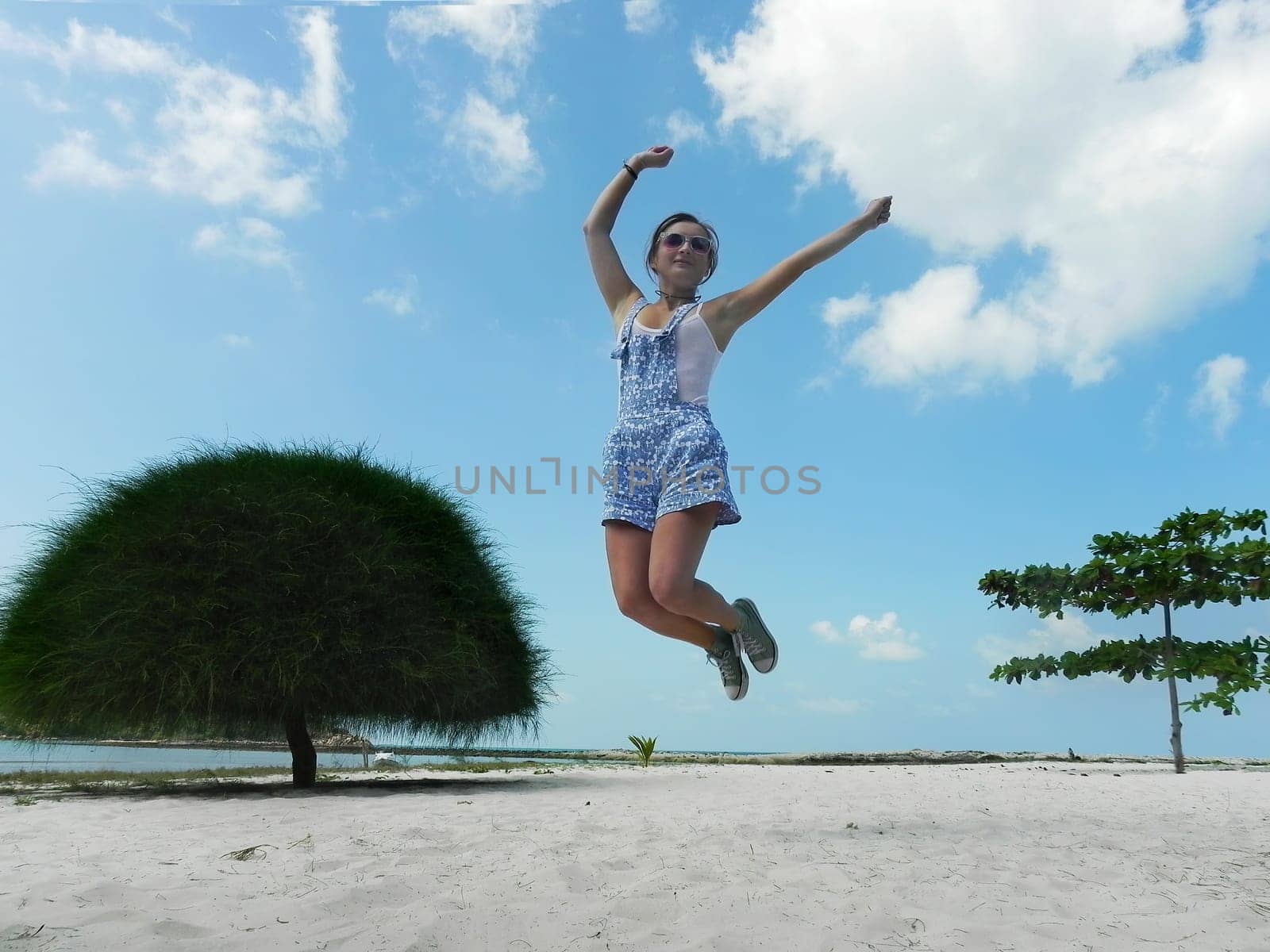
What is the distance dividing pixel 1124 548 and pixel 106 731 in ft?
39.5

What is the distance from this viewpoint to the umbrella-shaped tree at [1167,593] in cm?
1133

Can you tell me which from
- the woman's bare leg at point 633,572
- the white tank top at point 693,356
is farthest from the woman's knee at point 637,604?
the white tank top at point 693,356

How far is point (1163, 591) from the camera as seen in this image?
11.8m

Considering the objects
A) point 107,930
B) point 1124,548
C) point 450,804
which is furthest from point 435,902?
point 1124,548

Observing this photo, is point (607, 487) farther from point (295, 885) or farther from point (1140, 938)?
point (1140, 938)

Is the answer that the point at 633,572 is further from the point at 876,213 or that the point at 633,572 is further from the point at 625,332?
the point at 876,213

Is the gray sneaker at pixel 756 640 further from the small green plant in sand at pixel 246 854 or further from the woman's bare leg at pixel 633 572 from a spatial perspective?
the small green plant in sand at pixel 246 854

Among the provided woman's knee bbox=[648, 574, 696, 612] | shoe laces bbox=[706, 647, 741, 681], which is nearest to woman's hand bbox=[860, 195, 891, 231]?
woman's knee bbox=[648, 574, 696, 612]

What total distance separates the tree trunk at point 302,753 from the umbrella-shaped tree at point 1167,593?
8.79 metres

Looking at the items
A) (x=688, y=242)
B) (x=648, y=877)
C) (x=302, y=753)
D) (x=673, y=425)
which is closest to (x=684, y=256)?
(x=688, y=242)

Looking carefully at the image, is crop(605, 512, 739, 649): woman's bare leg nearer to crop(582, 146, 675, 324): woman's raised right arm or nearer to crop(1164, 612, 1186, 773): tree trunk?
crop(582, 146, 675, 324): woman's raised right arm

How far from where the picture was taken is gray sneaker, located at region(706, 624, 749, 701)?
4266mm

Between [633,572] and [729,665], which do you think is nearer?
[633,572]

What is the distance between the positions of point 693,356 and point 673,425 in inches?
12.5
